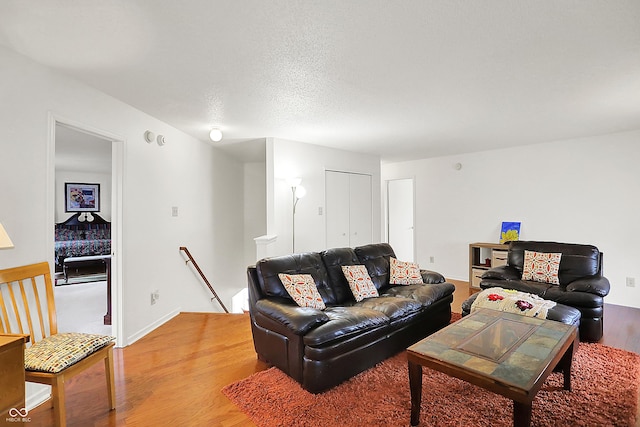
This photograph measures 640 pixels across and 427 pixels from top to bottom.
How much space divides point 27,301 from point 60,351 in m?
0.63

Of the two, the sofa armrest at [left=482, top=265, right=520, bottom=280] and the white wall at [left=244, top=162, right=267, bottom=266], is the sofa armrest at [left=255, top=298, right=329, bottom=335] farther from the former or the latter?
the white wall at [left=244, top=162, right=267, bottom=266]

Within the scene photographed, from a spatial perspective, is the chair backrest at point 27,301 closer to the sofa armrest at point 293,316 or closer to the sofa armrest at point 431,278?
the sofa armrest at point 293,316

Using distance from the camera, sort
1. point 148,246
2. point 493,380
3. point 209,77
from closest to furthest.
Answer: point 493,380, point 209,77, point 148,246

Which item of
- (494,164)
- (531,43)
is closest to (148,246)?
(531,43)

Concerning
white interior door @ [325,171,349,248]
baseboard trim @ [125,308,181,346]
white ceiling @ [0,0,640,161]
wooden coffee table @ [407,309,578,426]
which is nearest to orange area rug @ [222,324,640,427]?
wooden coffee table @ [407,309,578,426]

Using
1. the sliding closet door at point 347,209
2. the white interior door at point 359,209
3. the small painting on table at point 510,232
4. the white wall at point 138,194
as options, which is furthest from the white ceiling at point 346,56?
the white interior door at point 359,209

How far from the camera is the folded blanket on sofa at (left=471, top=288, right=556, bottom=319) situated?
9.16 ft

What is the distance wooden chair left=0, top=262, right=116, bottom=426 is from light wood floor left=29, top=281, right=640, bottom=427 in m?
0.21

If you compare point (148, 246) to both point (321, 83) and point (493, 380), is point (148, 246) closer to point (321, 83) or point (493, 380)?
point (321, 83)

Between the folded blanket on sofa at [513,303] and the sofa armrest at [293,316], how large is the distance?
1650 mm

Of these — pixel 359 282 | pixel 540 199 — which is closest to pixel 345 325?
pixel 359 282

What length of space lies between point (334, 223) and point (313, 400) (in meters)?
3.42

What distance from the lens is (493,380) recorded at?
1.68m

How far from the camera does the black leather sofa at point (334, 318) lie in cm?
229
